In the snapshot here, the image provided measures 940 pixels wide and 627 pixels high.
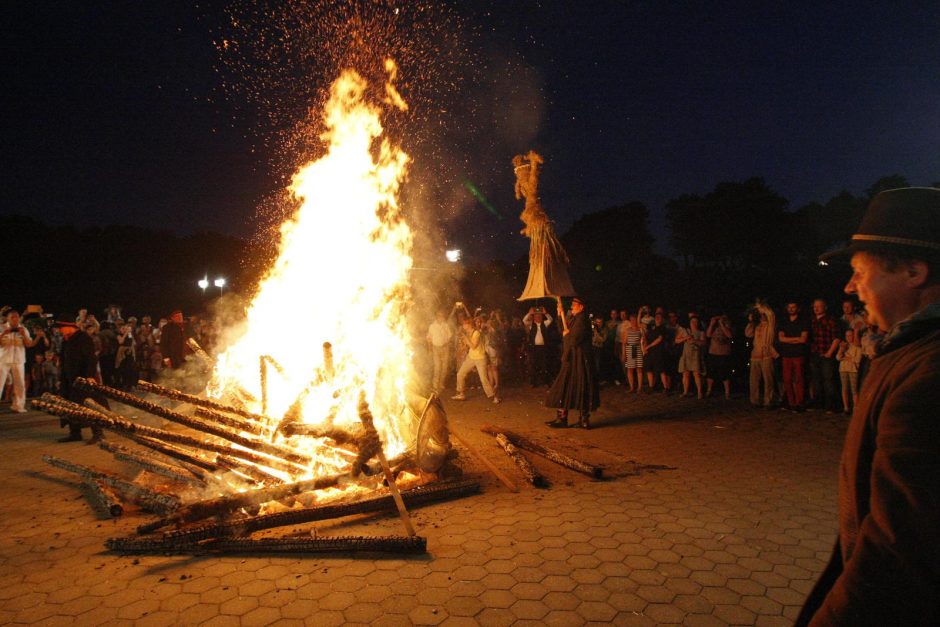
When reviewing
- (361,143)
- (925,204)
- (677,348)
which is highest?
(361,143)

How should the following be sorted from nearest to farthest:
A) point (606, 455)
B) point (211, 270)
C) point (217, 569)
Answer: point (217, 569) < point (606, 455) < point (211, 270)

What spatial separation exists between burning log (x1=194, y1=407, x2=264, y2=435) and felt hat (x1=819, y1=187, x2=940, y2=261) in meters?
6.45

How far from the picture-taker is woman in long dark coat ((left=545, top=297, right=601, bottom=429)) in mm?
9117

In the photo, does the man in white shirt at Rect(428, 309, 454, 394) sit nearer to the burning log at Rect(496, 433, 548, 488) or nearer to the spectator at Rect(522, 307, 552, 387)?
the spectator at Rect(522, 307, 552, 387)

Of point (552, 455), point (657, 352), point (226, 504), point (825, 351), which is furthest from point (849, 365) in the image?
point (226, 504)

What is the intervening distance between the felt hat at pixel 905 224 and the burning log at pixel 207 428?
556 centimetres

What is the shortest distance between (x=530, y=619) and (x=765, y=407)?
9227 millimetres

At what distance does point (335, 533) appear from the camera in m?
4.84

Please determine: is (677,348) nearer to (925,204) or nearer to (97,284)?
(925,204)

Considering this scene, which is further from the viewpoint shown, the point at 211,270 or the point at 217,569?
the point at 211,270

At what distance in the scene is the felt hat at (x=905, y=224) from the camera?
1554 mm

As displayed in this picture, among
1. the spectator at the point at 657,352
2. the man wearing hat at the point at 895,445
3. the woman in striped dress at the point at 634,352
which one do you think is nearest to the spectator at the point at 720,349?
the spectator at the point at 657,352

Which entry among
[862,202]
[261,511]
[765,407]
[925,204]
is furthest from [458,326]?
[862,202]

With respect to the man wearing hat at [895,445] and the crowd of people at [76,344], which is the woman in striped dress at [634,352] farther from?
the man wearing hat at [895,445]
